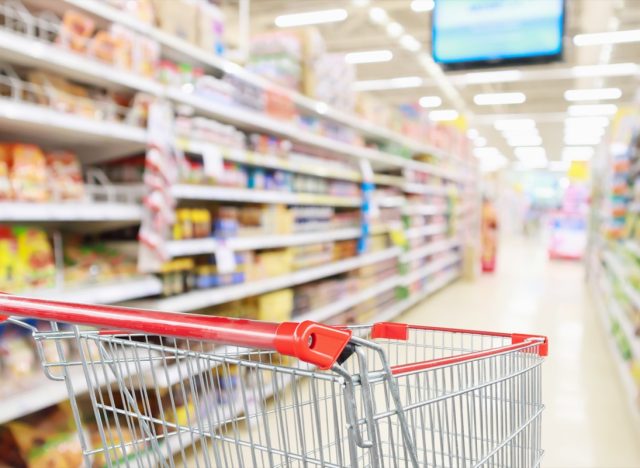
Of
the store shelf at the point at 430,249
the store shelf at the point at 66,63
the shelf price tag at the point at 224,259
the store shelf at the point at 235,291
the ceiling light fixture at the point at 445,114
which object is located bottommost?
the store shelf at the point at 430,249

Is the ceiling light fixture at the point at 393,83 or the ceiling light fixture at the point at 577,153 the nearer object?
the ceiling light fixture at the point at 393,83

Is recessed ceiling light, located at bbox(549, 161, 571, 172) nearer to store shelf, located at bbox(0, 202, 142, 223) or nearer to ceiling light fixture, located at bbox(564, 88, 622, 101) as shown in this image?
ceiling light fixture, located at bbox(564, 88, 622, 101)

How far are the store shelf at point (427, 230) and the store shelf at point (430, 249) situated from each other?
0.17 m

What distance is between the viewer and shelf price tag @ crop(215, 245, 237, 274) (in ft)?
9.48

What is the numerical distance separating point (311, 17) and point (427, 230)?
3.72 meters

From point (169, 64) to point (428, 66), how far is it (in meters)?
10.5

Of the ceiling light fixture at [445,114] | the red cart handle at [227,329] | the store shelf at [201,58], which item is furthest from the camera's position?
the ceiling light fixture at [445,114]

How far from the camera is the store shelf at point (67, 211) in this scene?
1904 mm

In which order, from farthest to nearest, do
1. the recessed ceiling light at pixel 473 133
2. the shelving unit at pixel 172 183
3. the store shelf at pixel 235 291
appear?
the recessed ceiling light at pixel 473 133, the store shelf at pixel 235 291, the shelving unit at pixel 172 183

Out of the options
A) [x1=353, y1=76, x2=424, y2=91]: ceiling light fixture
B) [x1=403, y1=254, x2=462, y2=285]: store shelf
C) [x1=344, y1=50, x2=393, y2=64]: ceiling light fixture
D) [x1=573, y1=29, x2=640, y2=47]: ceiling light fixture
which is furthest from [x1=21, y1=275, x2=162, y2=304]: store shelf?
[x1=353, y1=76, x2=424, y2=91]: ceiling light fixture

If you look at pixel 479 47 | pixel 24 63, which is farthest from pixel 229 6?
pixel 24 63

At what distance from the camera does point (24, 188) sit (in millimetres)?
2012

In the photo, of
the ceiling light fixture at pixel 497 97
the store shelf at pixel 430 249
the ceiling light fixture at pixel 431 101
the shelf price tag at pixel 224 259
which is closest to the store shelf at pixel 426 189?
the store shelf at pixel 430 249

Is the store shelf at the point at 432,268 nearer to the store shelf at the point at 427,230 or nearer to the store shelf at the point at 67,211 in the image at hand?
the store shelf at the point at 427,230
